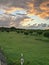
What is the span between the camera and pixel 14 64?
803 inches

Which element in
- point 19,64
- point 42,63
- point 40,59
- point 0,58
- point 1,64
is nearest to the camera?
point 1,64

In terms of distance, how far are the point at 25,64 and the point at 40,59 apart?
283 centimetres

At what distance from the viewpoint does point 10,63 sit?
2034 cm

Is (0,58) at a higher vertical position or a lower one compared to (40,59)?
higher

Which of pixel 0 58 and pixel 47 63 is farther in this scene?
pixel 47 63

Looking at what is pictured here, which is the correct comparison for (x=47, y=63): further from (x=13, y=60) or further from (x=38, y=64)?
(x=13, y=60)

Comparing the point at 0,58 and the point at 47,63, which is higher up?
the point at 0,58

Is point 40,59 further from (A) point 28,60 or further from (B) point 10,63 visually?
(B) point 10,63

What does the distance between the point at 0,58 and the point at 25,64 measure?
142 inches

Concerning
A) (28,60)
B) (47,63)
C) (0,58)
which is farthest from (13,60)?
(0,58)

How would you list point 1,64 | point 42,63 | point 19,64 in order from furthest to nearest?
point 42,63 → point 19,64 → point 1,64

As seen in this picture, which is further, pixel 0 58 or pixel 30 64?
pixel 30 64

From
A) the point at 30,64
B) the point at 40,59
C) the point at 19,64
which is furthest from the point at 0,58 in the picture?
the point at 40,59

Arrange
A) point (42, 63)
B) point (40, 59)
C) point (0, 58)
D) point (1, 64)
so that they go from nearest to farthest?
point (1, 64), point (0, 58), point (42, 63), point (40, 59)
